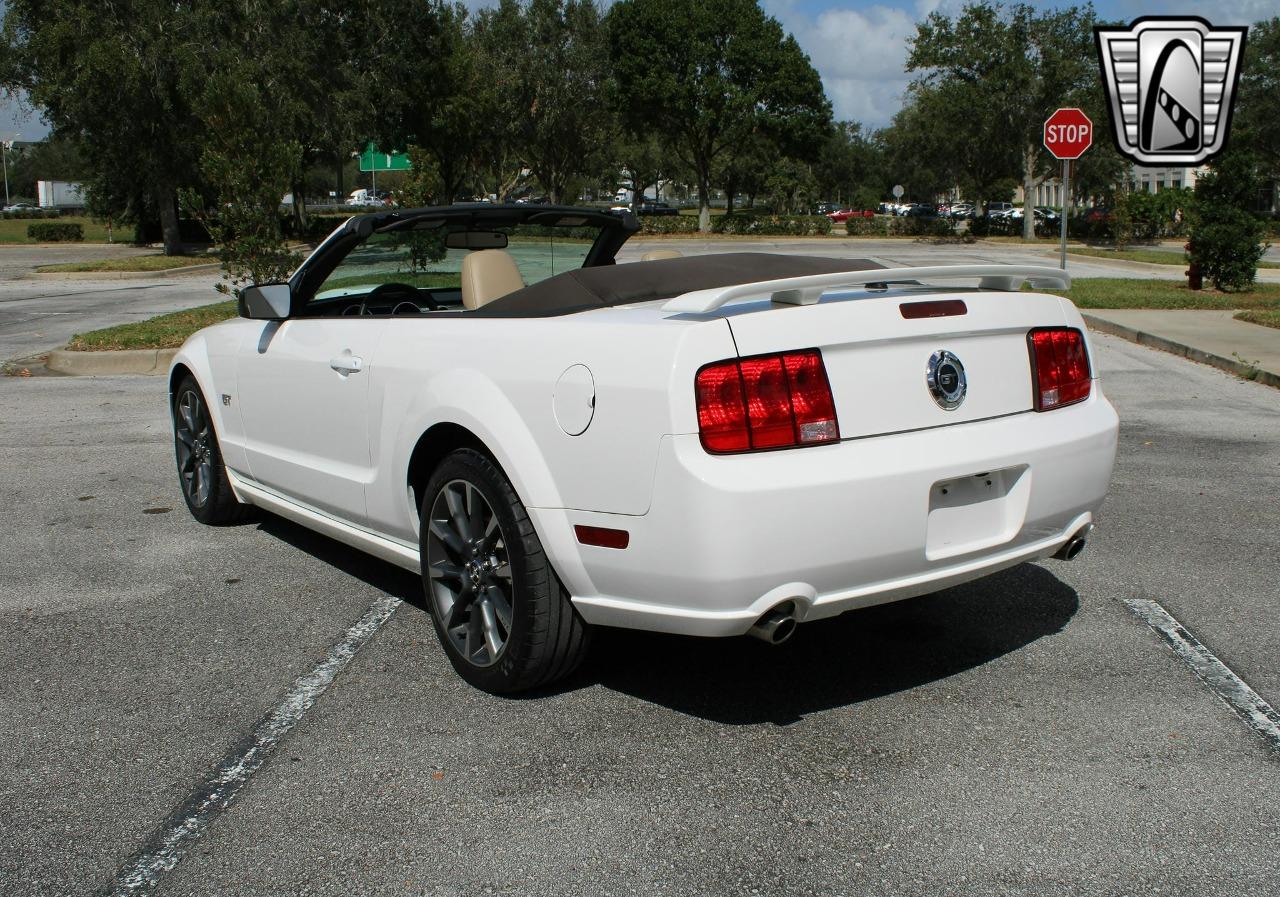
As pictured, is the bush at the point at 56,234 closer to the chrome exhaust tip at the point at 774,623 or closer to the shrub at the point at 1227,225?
the shrub at the point at 1227,225

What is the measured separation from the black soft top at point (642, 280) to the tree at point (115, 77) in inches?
1139

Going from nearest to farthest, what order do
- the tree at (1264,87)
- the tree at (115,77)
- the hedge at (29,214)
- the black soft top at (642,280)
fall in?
the black soft top at (642,280)
the tree at (115,77)
the tree at (1264,87)
the hedge at (29,214)

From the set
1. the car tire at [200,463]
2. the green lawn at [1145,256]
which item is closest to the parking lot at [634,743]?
the car tire at [200,463]

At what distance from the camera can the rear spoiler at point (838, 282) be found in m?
3.33

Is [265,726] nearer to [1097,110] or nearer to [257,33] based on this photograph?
[257,33]

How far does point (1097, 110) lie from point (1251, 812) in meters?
46.9

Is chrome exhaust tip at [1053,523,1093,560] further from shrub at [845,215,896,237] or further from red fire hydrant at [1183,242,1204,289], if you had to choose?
shrub at [845,215,896,237]

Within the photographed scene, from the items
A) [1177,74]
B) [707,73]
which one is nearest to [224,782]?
[1177,74]

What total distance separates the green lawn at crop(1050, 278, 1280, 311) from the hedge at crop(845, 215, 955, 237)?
29523 mm

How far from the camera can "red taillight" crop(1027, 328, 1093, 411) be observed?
3.91 m

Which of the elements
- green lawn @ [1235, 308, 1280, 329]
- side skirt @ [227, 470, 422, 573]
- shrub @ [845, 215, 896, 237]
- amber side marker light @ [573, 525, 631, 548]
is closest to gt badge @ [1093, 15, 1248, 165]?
green lawn @ [1235, 308, 1280, 329]

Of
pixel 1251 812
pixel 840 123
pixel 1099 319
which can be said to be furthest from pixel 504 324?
pixel 840 123

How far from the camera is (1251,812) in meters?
3.13

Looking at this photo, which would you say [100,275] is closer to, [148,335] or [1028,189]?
[148,335]
